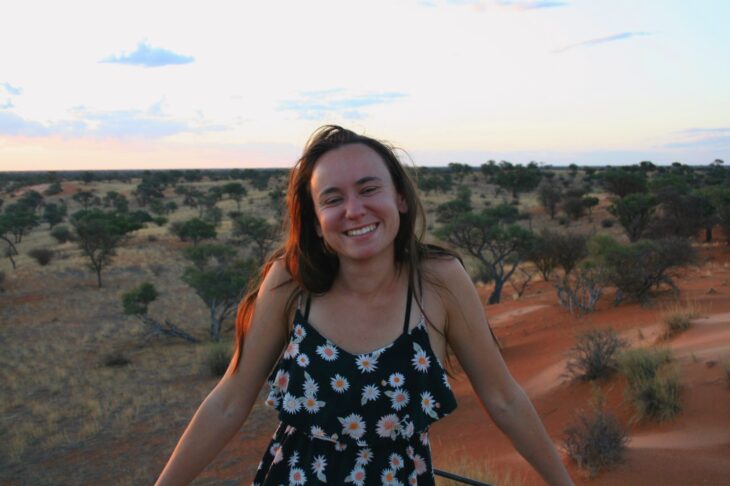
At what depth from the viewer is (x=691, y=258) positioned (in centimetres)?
1409

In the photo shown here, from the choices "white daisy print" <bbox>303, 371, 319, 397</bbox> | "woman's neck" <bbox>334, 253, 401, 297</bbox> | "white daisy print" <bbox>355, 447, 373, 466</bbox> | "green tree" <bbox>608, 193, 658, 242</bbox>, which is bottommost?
"green tree" <bbox>608, 193, 658, 242</bbox>

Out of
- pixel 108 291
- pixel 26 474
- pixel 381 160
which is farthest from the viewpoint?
pixel 108 291

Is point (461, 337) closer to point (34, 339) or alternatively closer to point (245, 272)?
point (245, 272)

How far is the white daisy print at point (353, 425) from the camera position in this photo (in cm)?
174

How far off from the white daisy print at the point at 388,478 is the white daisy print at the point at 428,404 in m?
0.20

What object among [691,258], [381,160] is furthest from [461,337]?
Result: [691,258]

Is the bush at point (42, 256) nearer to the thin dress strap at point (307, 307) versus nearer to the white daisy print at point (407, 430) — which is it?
the thin dress strap at point (307, 307)

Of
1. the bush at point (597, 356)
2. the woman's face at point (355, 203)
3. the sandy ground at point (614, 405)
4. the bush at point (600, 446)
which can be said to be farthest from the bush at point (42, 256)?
the woman's face at point (355, 203)

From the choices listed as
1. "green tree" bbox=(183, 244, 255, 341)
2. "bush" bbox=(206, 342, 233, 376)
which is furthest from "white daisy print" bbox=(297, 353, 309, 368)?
"green tree" bbox=(183, 244, 255, 341)

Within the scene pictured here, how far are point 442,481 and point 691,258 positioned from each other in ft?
36.8

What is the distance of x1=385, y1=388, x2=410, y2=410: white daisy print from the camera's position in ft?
5.75

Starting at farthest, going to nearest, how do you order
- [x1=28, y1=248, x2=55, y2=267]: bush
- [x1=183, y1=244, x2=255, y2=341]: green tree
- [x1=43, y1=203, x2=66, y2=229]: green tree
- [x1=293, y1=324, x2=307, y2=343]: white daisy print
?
[x1=43, y1=203, x2=66, y2=229]: green tree < [x1=28, y1=248, x2=55, y2=267]: bush < [x1=183, y1=244, x2=255, y2=341]: green tree < [x1=293, y1=324, x2=307, y2=343]: white daisy print

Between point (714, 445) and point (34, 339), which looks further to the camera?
point (34, 339)

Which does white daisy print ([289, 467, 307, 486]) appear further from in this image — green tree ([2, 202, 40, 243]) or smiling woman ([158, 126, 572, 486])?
green tree ([2, 202, 40, 243])
